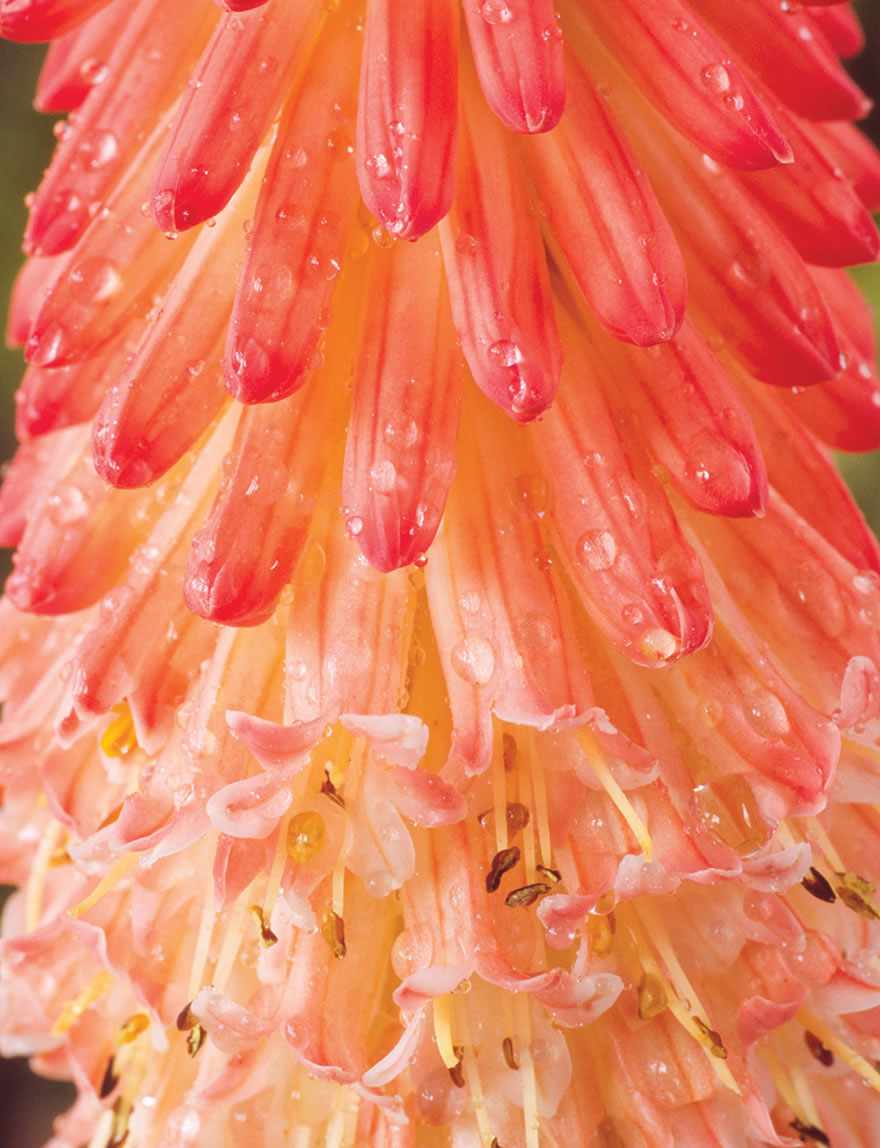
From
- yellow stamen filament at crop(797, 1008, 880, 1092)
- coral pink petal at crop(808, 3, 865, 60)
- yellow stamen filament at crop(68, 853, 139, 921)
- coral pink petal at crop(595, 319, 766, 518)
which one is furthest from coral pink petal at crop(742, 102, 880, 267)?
yellow stamen filament at crop(68, 853, 139, 921)

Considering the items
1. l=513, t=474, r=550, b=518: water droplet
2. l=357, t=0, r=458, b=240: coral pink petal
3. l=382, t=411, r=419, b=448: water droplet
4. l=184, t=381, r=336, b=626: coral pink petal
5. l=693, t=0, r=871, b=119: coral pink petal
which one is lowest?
l=513, t=474, r=550, b=518: water droplet

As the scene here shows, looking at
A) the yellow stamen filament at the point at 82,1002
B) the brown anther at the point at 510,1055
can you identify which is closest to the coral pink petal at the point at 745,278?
the brown anther at the point at 510,1055

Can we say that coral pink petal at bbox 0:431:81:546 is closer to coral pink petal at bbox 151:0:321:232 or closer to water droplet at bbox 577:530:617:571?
coral pink petal at bbox 151:0:321:232

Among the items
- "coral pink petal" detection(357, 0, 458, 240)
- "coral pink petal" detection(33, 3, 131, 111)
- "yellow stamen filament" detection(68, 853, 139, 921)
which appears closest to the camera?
"coral pink petal" detection(357, 0, 458, 240)

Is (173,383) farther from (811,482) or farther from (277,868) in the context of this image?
(811,482)

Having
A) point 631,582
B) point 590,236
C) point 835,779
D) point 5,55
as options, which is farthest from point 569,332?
point 5,55

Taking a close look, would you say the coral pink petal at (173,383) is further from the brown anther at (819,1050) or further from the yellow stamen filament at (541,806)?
the brown anther at (819,1050)
